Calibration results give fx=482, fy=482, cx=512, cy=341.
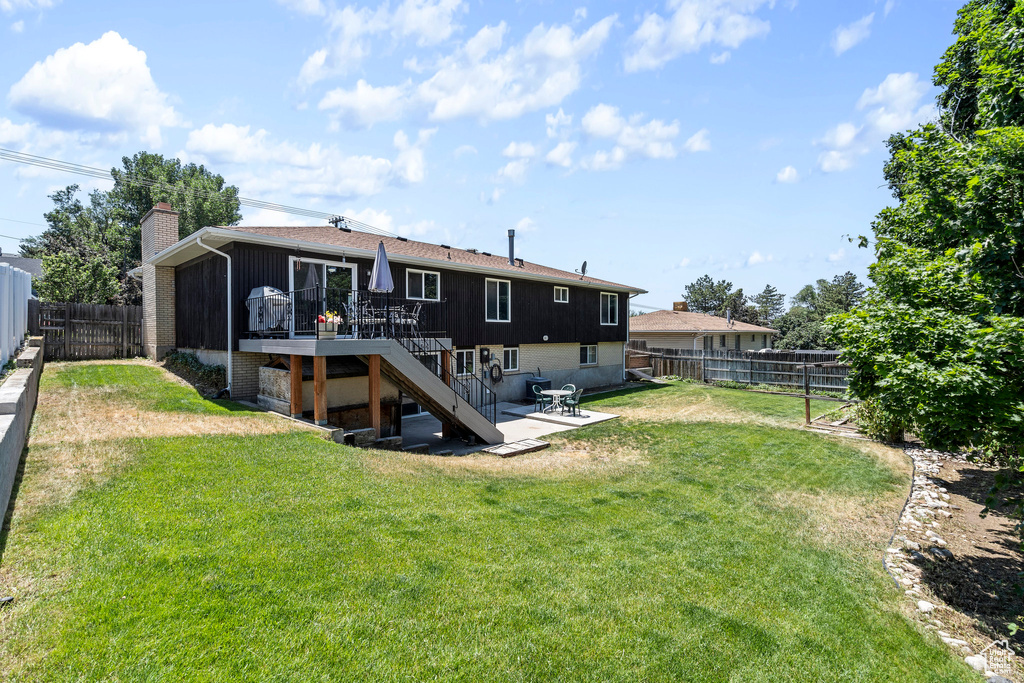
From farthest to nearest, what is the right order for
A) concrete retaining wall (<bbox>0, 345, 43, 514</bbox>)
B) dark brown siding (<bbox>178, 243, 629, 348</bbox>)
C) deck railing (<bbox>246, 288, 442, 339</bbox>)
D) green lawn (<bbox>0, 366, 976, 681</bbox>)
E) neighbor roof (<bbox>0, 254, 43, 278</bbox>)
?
neighbor roof (<bbox>0, 254, 43, 278</bbox>) < dark brown siding (<bbox>178, 243, 629, 348</bbox>) < deck railing (<bbox>246, 288, 442, 339</bbox>) < concrete retaining wall (<bbox>0, 345, 43, 514</bbox>) < green lawn (<bbox>0, 366, 976, 681</bbox>)

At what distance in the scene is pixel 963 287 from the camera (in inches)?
198

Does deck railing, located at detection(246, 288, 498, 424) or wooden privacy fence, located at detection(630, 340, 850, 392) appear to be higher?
deck railing, located at detection(246, 288, 498, 424)

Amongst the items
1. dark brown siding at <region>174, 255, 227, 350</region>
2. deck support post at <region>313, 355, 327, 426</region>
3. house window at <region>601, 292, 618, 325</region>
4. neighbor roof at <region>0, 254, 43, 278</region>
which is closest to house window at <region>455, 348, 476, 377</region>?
deck support post at <region>313, 355, 327, 426</region>

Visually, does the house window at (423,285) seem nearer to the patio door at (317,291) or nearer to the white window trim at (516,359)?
the patio door at (317,291)

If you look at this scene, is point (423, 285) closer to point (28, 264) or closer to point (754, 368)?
point (754, 368)

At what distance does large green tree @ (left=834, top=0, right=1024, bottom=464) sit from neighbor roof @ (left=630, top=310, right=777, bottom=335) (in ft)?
75.7

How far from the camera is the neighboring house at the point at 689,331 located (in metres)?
29.3

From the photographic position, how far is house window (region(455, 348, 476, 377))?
16.2 meters

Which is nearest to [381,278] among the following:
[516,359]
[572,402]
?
[572,402]

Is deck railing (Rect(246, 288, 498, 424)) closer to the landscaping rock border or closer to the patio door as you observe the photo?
the patio door

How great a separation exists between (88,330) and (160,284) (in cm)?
257

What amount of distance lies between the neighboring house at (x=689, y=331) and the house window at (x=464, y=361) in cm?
1641

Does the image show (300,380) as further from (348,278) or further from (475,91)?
(475,91)

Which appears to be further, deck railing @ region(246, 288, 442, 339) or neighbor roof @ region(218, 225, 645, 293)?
Answer: neighbor roof @ region(218, 225, 645, 293)
